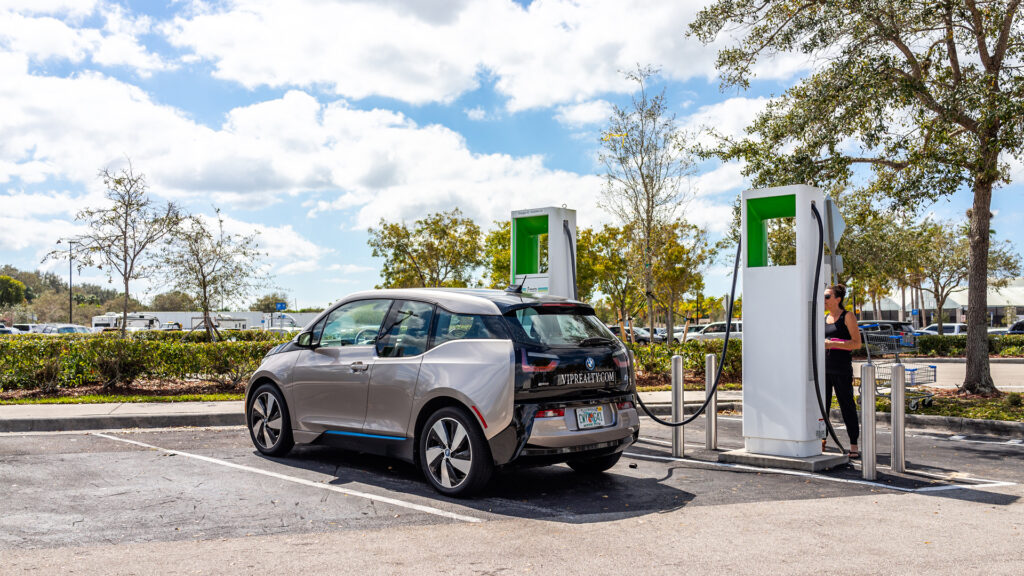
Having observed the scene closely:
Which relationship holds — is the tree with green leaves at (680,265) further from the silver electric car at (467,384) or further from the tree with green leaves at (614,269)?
the silver electric car at (467,384)

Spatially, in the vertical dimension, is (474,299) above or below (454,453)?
above

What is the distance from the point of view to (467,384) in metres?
5.86

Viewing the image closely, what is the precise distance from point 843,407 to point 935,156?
19.7ft

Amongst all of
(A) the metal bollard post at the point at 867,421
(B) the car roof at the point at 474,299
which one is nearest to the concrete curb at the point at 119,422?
(B) the car roof at the point at 474,299

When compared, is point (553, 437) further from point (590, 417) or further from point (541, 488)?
point (541, 488)

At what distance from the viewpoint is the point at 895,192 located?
43.1 feet

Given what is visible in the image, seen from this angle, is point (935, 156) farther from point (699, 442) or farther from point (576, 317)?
point (576, 317)

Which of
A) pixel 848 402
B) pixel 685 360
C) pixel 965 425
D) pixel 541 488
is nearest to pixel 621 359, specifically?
pixel 541 488

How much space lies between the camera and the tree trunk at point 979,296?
13148 mm

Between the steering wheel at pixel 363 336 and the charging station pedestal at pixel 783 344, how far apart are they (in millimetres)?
3536

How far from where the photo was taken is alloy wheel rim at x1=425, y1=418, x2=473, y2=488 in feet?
19.4

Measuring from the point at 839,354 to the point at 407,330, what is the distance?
4.39m

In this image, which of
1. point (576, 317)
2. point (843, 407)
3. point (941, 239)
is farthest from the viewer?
point (941, 239)

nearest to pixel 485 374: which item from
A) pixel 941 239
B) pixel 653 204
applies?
pixel 653 204
